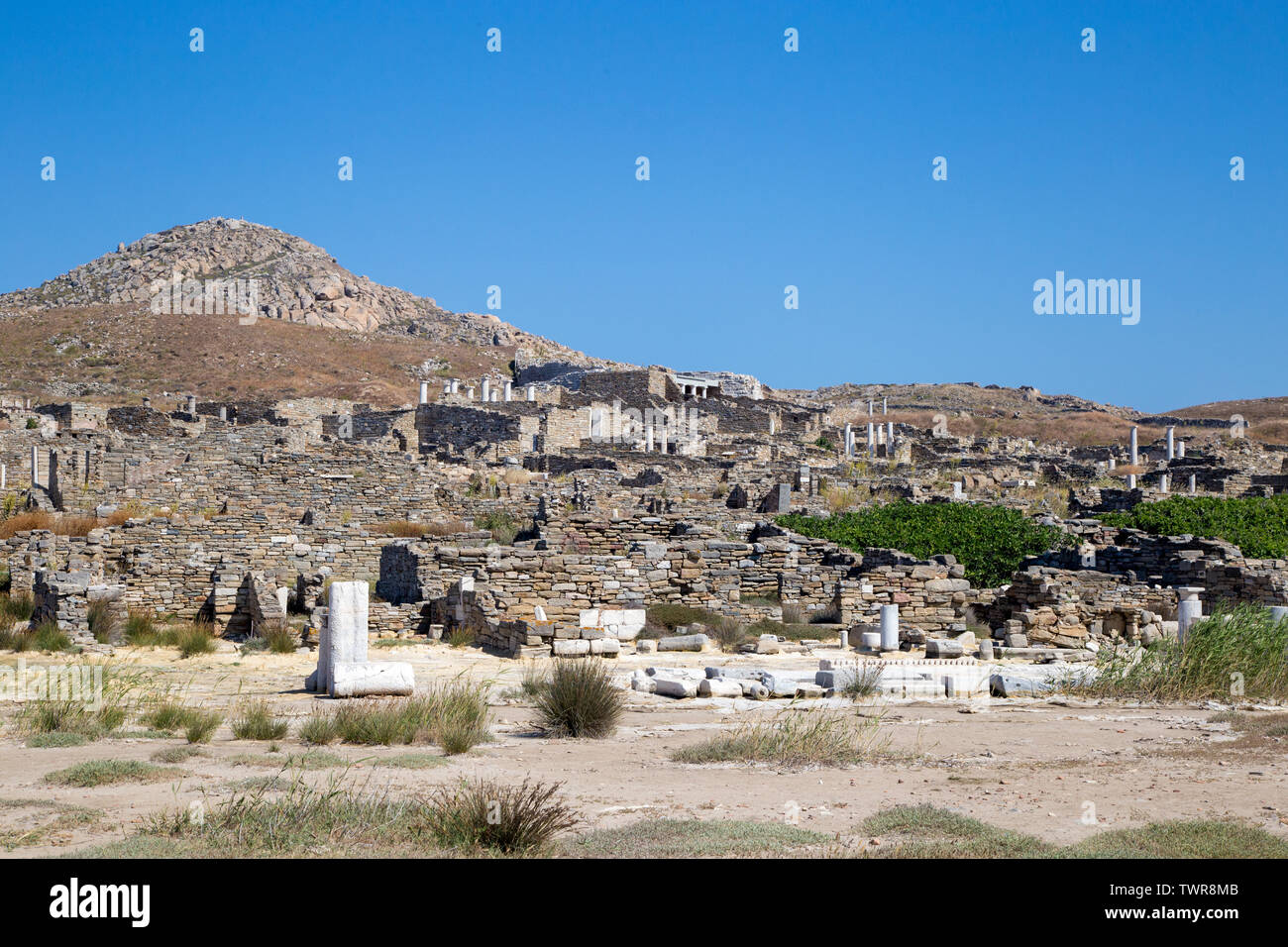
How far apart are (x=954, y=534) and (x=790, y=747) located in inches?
674

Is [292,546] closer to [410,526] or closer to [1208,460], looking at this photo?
[410,526]

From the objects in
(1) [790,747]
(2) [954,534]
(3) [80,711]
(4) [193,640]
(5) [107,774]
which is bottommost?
(1) [790,747]

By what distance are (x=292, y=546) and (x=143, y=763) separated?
500 inches

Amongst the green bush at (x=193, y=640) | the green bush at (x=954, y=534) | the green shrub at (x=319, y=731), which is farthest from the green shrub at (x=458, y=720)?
the green bush at (x=954, y=534)

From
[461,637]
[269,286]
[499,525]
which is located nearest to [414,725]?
[461,637]

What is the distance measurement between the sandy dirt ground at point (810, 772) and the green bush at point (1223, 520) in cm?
1453

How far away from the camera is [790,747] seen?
392 inches

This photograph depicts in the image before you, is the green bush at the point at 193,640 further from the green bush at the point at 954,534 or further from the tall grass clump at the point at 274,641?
the green bush at the point at 954,534

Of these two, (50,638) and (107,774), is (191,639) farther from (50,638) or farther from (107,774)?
(107,774)

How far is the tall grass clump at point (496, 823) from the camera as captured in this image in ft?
22.2

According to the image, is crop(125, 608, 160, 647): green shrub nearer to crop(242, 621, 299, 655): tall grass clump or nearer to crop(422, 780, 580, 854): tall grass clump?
crop(242, 621, 299, 655): tall grass clump

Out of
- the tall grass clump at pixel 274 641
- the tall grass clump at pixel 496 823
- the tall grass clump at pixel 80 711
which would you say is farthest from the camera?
the tall grass clump at pixel 274 641

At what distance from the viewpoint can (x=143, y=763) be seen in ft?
29.2

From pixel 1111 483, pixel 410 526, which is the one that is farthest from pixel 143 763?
pixel 1111 483
